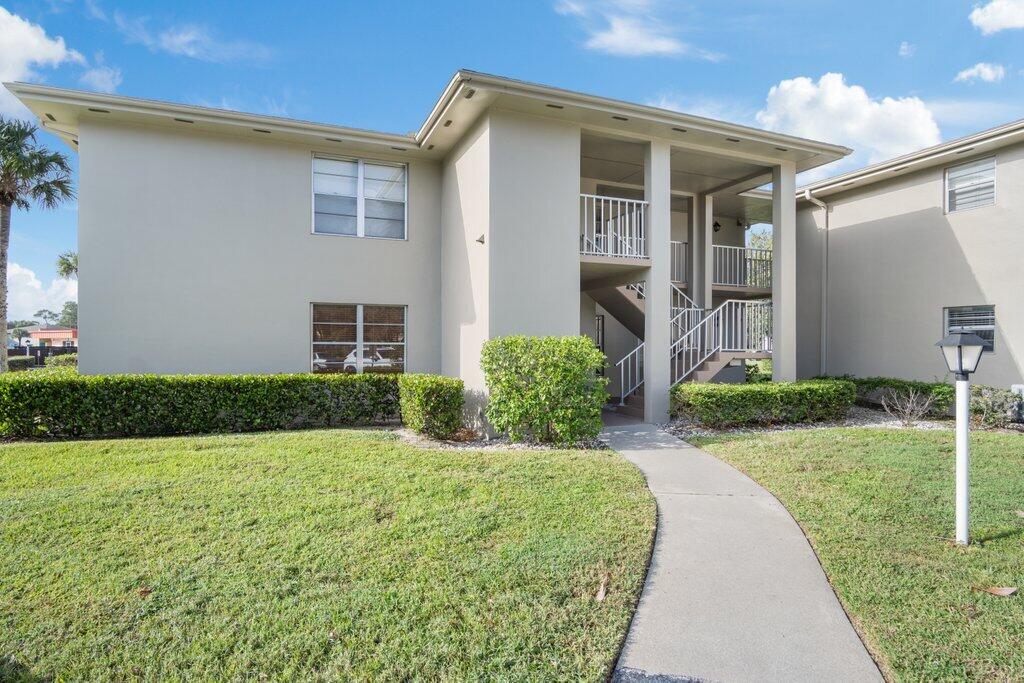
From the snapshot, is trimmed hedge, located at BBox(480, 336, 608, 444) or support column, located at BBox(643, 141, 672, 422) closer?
trimmed hedge, located at BBox(480, 336, 608, 444)

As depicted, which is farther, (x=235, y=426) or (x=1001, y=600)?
(x=235, y=426)

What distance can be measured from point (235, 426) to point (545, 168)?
6.93m

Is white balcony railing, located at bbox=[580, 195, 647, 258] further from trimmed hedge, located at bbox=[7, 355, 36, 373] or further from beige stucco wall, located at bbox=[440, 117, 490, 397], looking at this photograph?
trimmed hedge, located at bbox=[7, 355, 36, 373]

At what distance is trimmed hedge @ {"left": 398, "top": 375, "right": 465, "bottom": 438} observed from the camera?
830cm

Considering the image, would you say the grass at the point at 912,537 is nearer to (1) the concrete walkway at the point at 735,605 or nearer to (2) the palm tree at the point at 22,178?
(1) the concrete walkway at the point at 735,605

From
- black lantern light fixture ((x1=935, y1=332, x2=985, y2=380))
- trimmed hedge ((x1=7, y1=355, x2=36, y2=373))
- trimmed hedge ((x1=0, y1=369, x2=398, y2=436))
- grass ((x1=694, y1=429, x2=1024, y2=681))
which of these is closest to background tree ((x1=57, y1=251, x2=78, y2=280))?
trimmed hedge ((x1=7, y1=355, x2=36, y2=373))

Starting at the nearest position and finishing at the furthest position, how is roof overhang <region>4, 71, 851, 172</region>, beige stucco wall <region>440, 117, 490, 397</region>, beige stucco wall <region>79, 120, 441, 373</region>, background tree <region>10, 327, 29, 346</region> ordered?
roof overhang <region>4, 71, 851, 172</region>, beige stucco wall <region>440, 117, 490, 397</region>, beige stucco wall <region>79, 120, 441, 373</region>, background tree <region>10, 327, 29, 346</region>

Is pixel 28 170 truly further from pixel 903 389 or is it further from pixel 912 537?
pixel 903 389

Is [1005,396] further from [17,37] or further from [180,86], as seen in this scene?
[17,37]

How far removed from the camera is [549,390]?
25.5 feet

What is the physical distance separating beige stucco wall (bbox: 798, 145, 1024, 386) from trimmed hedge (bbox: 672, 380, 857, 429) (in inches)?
122

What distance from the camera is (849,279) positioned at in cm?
1380

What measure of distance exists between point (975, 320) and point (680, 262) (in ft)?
21.0

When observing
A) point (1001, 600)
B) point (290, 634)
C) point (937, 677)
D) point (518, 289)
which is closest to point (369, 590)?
point (290, 634)
